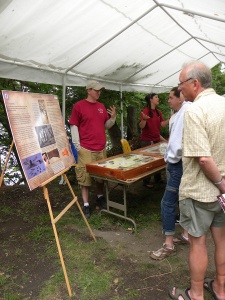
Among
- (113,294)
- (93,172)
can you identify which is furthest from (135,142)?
(113,294)

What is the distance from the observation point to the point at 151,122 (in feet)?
17.1

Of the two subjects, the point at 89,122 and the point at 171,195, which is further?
the point at 89,122

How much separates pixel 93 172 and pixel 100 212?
2.60 feet

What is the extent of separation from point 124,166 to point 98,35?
2.11 metres

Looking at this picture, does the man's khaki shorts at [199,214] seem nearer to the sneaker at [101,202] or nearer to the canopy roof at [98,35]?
the canopy roof at [98,35]

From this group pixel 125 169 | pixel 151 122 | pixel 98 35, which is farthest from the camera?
pixel 151 122

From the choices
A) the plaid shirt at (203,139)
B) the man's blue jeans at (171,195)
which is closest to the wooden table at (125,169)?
the man's blue jeans at (171,195)

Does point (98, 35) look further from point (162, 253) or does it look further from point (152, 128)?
point (162, 253)

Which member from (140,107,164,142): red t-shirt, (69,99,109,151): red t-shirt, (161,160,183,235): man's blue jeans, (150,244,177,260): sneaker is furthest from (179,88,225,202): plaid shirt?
(140,107,164,142): red t-shirt

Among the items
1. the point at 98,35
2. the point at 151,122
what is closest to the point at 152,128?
the point at 151,122

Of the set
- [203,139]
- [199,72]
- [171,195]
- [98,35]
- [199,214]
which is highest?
[98,35]

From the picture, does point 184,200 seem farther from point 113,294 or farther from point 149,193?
point 149,193

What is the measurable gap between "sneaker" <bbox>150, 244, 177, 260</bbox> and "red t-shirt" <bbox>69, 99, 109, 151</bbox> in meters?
1.78

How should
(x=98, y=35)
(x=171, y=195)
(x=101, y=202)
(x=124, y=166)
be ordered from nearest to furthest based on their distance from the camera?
(x=171, y=195), (x=124, y=166), (x=98, y=35), (x=101, y=202)
